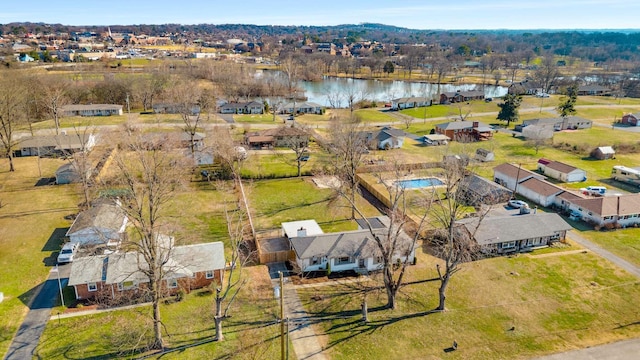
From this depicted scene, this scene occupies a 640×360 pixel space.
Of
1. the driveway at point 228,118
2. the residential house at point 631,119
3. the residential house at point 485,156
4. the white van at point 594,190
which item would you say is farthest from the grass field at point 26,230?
the residential house at point 631,119

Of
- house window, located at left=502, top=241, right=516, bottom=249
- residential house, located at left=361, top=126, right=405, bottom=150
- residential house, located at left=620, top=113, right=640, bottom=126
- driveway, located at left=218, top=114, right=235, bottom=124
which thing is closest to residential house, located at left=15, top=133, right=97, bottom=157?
driveway, located at left=218, top=114, right=235, bottom=124

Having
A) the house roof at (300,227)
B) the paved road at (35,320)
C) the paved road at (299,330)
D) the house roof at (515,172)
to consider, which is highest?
the house roof at (515,172)

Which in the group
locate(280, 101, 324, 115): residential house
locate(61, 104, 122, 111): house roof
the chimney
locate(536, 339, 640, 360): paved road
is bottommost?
locate(536, 339, 640, 360): paved road

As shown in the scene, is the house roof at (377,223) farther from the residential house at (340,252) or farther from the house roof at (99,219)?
the house roof at (99,219)

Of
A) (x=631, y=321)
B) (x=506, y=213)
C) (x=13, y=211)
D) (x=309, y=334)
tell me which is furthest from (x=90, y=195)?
(x=631, y=321)

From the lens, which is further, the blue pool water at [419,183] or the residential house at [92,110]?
the residential house at [92,110]

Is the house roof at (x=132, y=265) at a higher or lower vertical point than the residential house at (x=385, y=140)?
→ lower

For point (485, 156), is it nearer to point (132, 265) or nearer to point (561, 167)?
point (561, 167)

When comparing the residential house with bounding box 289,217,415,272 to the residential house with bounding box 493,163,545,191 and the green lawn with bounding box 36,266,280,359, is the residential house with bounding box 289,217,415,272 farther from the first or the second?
the residential house with bounding box 493,163,545,191
